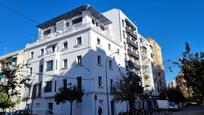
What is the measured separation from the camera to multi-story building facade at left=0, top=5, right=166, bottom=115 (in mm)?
32850

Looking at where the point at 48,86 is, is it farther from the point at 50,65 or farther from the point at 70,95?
the point at 70,95

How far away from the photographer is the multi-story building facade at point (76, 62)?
32850mm

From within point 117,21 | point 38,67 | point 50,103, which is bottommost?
point 50,103

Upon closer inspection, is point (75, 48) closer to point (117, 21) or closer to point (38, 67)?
point (38, 67)

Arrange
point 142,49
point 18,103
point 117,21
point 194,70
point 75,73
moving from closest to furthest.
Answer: point 194,70, point 75,73, point 18,103, point 117,21, point 142,49

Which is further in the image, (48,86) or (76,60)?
(48,86)

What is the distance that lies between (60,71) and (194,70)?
2292 centimetres

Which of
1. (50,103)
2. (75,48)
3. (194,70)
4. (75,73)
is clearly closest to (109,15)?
(75,48)

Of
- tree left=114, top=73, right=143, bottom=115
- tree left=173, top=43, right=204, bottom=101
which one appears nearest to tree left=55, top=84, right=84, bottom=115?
tree left=114, top=73, right=143, bottom=115

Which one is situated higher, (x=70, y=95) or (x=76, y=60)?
(x=76, y=60)

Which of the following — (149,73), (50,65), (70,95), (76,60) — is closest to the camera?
(70,95)

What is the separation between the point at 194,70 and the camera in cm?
1797

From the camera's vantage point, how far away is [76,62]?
34.8m

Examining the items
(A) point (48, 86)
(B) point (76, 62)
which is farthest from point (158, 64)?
(A) point (48, 86)
